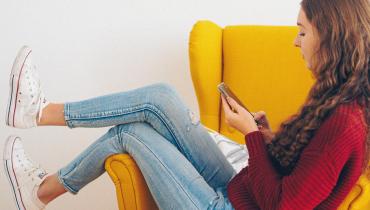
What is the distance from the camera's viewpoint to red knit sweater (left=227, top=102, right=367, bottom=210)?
0.94m

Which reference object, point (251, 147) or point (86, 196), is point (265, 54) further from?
point (86, 196)

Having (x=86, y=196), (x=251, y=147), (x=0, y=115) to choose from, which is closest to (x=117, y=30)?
(x=0, y=115)

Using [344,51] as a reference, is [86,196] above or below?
below

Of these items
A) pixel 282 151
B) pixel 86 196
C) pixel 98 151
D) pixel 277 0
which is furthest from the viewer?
pixel 86 196

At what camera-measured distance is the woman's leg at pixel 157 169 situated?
1173mm

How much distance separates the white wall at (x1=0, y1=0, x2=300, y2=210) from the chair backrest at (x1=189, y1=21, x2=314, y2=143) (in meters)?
0.21

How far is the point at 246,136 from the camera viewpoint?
3.62 feet

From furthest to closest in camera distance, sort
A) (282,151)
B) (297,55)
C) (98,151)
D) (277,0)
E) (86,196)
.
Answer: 1. (86,196)
2. (277,0)
3. (297,55)
4. (98,151)
5. (282,151)

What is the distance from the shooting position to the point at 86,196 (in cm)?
216

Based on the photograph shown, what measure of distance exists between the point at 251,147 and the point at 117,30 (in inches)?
44.8

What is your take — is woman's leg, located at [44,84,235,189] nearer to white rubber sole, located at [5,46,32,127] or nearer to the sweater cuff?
white rubber sole, located at [5,46,32,127]

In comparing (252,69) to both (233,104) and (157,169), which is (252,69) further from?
(157,169)

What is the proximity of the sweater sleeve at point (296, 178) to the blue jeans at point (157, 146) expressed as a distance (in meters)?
0.17

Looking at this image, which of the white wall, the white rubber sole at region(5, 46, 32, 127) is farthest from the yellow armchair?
the white rubber sole at region(5, 46, 32, 127)
